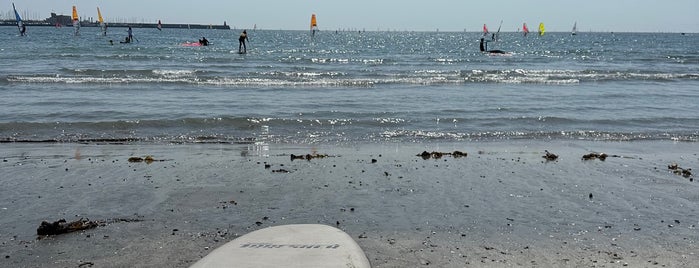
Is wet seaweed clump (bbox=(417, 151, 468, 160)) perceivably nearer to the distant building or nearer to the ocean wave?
the ocean wave

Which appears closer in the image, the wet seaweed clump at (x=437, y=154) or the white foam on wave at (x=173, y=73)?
the wet seaweed clump at (x=437, y=154)

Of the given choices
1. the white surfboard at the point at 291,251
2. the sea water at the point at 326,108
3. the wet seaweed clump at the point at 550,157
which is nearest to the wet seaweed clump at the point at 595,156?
the wet seaweed clump at the point at 550,157

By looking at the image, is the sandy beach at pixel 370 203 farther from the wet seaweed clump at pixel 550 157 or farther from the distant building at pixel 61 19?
the distant building at pixel 61 19

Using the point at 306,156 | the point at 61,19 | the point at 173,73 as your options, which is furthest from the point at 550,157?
the point at 61,19

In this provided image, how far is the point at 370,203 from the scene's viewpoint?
23.3 feet

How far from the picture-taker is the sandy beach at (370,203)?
557cm

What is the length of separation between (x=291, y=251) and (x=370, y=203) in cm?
234

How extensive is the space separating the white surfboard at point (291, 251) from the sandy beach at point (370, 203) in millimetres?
451

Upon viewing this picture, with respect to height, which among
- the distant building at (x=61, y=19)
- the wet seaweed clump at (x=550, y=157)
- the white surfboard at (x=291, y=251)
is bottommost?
the wet seaweed clump at (x=550, y=157)

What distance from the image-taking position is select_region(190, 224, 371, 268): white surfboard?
461 centimetres

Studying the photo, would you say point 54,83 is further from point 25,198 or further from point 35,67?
point 25,198

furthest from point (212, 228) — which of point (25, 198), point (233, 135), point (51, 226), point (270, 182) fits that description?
point (233, 135)

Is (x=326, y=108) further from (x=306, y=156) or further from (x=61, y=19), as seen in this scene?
(x=61, y=19)

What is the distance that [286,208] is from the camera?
22.7ft
